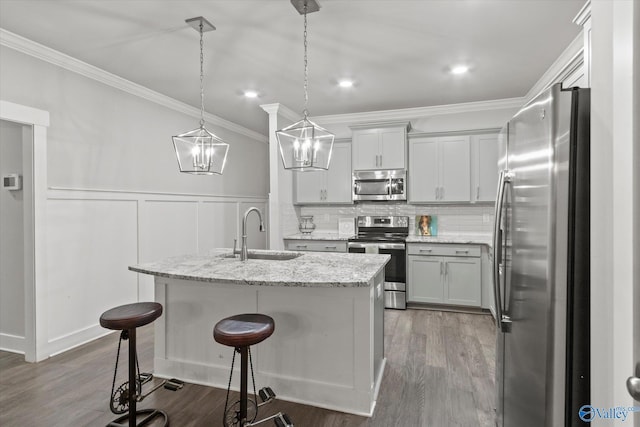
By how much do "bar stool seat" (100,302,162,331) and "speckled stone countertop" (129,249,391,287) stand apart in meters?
0.23

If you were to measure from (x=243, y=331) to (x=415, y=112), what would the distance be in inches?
161

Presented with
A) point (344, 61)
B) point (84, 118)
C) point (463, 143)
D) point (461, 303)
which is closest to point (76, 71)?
point (84, 118)

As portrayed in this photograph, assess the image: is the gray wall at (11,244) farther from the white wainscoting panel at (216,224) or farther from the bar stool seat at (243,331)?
the bar stool seat at (243,331)

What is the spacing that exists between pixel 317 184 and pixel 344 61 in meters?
2.19

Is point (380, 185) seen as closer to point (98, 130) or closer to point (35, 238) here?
point (98, 130)

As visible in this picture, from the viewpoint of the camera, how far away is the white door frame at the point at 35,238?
9.75 ft

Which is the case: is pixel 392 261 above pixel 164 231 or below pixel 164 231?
below

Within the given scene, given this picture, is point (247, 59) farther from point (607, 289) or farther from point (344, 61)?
point (607, 289)

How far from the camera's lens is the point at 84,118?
3.41 m

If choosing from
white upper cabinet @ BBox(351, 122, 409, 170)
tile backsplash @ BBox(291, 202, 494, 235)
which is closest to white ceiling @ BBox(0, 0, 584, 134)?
white upper cabinet @ BBox(351, 122, 409, 170)

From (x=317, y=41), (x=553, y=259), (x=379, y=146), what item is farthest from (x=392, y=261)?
(x=553, y=259)

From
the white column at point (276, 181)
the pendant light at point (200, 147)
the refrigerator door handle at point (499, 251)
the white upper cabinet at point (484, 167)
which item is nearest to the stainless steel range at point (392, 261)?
the white column at point (276, 181)

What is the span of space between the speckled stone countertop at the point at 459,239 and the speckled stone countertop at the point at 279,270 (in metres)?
1.84

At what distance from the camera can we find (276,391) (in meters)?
2.43
